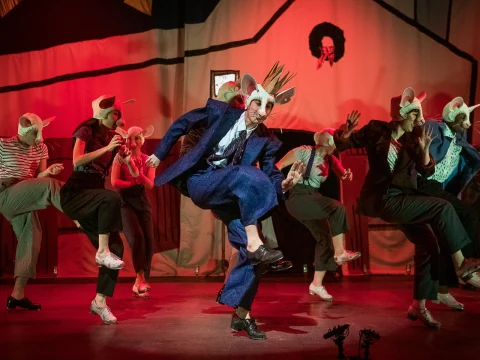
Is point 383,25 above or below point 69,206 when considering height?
above

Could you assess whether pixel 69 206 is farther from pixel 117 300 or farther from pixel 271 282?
pixel 271 282

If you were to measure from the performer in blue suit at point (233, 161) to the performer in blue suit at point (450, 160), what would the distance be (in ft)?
5.51

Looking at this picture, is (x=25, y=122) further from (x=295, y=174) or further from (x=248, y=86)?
(x=295, y=174)

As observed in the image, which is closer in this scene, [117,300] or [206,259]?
[117,300]

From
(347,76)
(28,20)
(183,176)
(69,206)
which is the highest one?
(28,20)

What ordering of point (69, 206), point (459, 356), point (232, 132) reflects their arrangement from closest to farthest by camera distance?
point (459, 356)
point (232, 132)
point (69, 206)

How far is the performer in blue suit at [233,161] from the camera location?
4078 mm

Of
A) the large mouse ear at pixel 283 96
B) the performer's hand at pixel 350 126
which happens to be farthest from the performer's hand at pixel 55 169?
the performer's hand at pixel 350 126

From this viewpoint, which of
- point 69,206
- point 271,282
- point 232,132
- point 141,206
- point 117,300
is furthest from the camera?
point 271,282

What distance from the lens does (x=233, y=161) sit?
414cm

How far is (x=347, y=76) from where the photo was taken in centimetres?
754

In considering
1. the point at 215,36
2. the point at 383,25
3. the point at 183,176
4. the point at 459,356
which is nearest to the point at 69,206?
the point at 183,176

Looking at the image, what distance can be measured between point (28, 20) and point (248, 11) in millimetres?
2478

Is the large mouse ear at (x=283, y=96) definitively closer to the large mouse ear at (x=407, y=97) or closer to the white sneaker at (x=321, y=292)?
the large mouse ear at (x=407, y=97)
